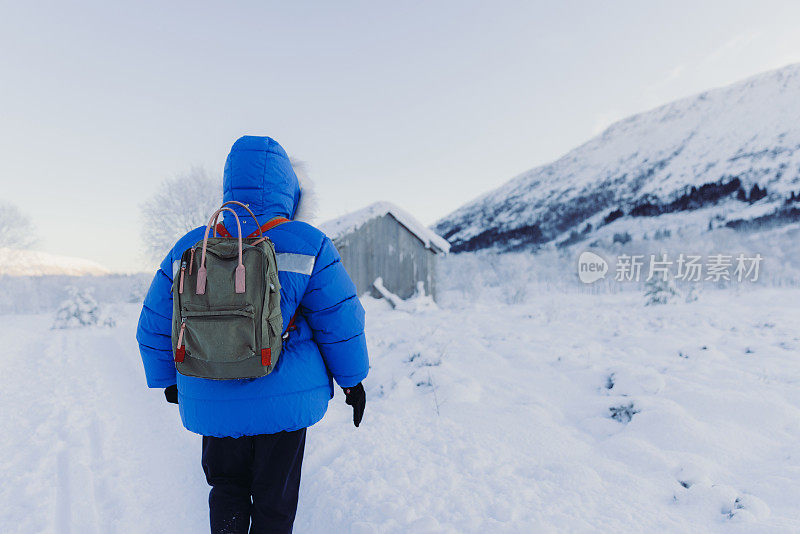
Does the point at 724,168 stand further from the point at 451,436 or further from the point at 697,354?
the point at 451,436

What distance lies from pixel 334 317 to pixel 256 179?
28.7 inches

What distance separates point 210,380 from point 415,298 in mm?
12620

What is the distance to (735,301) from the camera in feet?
36.5

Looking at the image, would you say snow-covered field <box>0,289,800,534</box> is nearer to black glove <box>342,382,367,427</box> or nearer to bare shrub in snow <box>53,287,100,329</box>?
black glove <box>342,382,367,427</box>

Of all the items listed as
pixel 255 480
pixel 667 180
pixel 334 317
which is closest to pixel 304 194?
pixel 334 317

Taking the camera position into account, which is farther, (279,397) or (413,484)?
(413,484)

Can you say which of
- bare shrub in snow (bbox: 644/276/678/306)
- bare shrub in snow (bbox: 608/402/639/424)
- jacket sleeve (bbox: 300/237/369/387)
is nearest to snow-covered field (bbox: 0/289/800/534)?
bare shrub in snow (bbox: 608/402/639/424)

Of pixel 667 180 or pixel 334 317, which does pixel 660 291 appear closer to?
pixel 334 317

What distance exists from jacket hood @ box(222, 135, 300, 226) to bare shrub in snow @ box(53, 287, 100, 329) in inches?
542

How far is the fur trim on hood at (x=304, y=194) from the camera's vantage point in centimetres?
209

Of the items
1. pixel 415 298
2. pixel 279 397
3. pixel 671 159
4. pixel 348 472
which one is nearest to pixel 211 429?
pixel 279 397

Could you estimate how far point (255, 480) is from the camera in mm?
1631

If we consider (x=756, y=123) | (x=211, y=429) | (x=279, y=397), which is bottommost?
(x=211, y=429)

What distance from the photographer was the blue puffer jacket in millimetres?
1546
